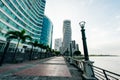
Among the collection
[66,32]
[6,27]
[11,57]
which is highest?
[66,32]

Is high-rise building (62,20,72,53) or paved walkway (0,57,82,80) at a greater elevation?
high-rise building (62,20,72,53)

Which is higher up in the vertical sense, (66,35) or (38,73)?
(66,35)

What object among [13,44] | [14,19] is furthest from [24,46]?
[14,19]

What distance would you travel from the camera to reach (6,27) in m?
35.3

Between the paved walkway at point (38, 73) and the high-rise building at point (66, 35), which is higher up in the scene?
the high-rise building at point (66, 35)

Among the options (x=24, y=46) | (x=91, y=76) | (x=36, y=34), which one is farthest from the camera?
(x=36, y=34)

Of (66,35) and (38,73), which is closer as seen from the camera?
(38,73)

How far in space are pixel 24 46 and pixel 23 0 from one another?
2407 cm

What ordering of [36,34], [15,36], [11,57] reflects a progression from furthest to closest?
[36,34]
[15,36]
[11,57]

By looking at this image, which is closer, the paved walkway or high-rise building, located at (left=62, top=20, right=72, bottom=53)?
the paved walkway

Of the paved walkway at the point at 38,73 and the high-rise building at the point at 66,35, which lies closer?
the paved walkway at the point at 38,73

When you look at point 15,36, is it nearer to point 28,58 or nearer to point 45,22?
point 28,58

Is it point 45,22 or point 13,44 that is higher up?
point 45,22

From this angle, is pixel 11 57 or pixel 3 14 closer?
pixel 11 57
